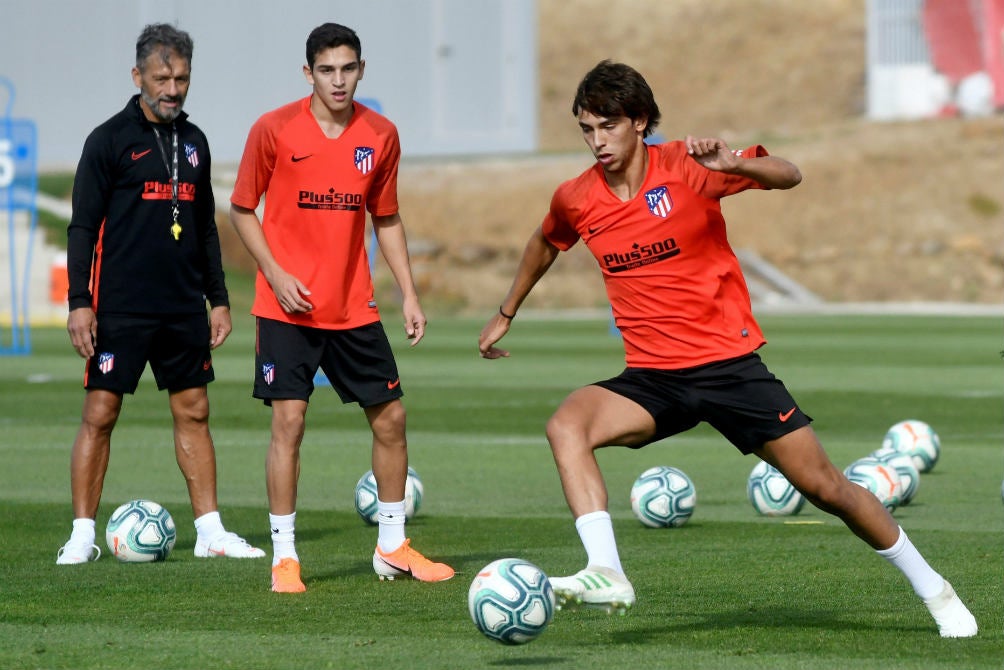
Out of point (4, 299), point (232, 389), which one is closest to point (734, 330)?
point (232, 389)

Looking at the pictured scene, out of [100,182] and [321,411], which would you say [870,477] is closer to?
[100,182]

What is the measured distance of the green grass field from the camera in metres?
6.92

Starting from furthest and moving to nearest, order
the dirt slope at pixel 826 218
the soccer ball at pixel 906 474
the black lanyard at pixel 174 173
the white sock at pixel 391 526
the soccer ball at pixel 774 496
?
the dirt slope at pixel 826 218, the soccer ball at pixel 906 474, the soccer ball at pixel 774 496, the black lanyard at pixel 174 173, the white sock at pixel 391 526

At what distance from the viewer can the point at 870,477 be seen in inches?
427

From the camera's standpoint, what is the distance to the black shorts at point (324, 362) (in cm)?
852

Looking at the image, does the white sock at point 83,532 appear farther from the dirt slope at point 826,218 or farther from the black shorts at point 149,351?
the dirt slope at point 826,218

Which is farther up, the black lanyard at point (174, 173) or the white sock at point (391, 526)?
the black lanyard at point (174, 173)

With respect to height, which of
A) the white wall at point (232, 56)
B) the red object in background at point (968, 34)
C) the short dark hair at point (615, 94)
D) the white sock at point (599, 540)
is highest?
the red object in background at point (968, 34)

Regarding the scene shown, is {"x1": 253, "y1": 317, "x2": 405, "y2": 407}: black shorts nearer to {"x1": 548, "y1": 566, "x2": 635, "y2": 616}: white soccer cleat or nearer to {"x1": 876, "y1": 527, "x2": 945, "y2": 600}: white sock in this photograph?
{"x1": 548, "y1": 566, "x2": 635, "y2": 616}: white soccer cleat

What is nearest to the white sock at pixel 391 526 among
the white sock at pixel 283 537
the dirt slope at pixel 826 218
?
the white sock at pixel 283 537

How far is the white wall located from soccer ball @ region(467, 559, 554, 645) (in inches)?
1134

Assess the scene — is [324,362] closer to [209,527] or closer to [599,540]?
[209,527]

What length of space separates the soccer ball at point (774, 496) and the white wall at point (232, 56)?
81.7ft

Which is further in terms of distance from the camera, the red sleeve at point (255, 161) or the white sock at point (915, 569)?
the red sleeve at point (255, 161)
